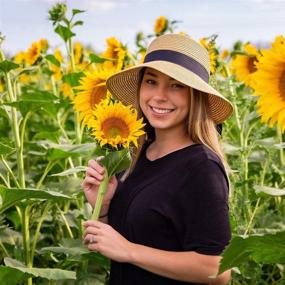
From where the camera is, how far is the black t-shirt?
1.54 m

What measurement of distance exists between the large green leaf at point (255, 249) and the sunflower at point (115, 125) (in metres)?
0.47

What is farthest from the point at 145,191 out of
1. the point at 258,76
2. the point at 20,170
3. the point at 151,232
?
the point at 20,170

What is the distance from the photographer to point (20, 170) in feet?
7.20

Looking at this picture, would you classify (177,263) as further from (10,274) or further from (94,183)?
(10,274)

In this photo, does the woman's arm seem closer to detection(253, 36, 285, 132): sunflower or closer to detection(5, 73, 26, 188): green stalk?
detection(253, 36, 285, 132): sunflower

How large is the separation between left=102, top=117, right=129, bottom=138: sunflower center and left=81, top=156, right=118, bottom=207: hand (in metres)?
0.11

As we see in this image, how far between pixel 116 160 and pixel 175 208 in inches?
7.4

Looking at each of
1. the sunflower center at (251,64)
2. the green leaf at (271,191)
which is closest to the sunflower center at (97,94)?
the green leaf at (271,191)

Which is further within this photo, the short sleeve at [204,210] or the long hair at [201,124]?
the long hair at [201,124]

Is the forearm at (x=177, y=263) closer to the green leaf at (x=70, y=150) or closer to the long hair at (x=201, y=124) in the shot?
the long hair at (x=201, y=124)

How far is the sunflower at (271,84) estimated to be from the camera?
1.65 meters

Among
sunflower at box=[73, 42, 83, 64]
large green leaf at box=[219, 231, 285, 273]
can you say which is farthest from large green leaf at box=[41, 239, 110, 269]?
sunflower at box=[73, 42, 83, 64]

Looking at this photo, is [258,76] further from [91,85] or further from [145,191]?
[91,85]

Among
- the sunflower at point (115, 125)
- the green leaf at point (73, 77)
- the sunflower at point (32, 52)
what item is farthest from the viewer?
the sunflower at point (32, 52)
